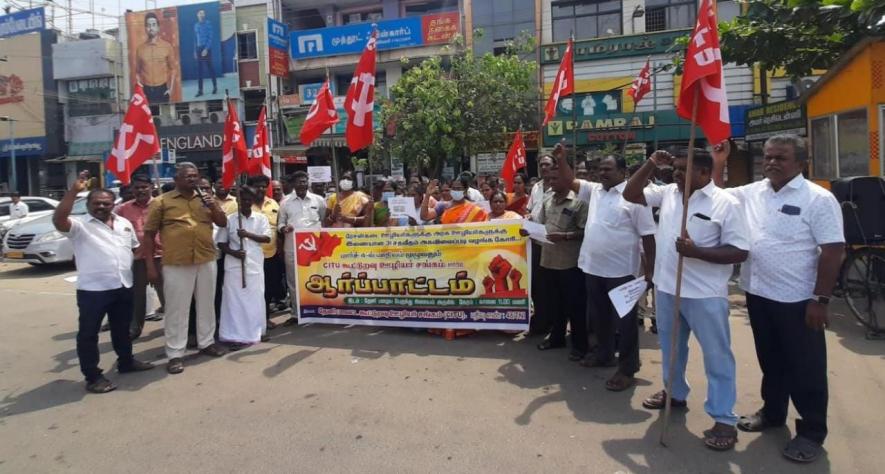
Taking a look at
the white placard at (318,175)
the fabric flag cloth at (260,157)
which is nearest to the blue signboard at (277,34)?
the white placard at (318,175)

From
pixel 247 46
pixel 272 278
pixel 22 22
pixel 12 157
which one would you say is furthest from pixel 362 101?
pixel 22 22

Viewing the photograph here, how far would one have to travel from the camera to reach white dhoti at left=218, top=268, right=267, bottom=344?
19.2 ft

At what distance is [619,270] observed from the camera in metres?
4.39

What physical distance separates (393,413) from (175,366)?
2.33 meters

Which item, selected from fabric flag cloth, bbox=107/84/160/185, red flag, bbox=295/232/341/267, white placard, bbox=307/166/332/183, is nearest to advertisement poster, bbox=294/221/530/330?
red flag, bbox=295/232/341/267

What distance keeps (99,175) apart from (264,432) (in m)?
30.8

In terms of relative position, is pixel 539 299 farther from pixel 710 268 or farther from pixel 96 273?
pixel 96 273

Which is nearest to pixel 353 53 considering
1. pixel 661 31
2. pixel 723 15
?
pixel 661 31

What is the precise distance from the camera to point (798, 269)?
3160 mm

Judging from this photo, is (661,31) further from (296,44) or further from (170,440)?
(170,440)

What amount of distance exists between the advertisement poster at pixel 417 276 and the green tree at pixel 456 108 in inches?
420

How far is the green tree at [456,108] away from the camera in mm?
16719

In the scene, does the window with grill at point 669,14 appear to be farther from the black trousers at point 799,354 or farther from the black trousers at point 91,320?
the black trousers at point 91,320

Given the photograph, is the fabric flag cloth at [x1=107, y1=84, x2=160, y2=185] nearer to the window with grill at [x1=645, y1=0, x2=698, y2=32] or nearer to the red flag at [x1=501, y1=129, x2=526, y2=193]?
the red flag at [x1=501, y1=129, x2=526, y2=193]
